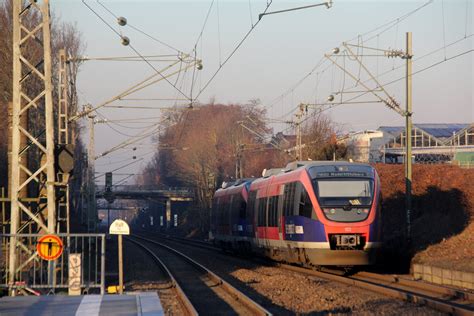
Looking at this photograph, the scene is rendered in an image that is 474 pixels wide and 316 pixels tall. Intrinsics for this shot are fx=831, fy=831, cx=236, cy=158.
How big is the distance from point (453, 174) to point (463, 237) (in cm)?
645

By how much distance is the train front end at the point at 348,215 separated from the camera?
77.6ft

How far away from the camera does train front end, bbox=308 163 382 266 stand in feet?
77.6

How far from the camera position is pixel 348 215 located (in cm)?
2380

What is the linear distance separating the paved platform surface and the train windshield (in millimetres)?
8860

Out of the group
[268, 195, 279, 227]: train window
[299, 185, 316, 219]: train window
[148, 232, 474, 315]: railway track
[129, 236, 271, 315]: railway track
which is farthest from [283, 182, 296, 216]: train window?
[129, 236, 271, 315]: railway track

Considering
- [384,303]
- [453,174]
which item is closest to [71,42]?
[453,174]

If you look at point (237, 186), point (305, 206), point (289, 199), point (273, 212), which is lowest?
point (273, 212)

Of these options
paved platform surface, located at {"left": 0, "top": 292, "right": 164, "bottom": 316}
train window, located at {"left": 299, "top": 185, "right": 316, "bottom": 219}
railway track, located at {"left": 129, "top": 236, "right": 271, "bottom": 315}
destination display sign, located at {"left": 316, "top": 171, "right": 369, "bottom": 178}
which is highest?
destination display sign, located at {"left": 316, "top": 171, "right": 369, "bottom": 178}

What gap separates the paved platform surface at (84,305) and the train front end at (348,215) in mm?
8565

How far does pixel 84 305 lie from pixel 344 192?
1102 centimetres

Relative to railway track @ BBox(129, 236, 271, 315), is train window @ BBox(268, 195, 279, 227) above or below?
above

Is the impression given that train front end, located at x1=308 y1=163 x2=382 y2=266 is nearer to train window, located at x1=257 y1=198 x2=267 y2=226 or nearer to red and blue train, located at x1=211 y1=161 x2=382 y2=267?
red and blue train, located at x1=211 y1=161 x2=382 y2=267

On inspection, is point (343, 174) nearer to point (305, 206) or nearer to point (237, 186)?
point (305, 206)

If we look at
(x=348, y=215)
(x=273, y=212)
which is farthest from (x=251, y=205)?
(x=348, y=215)
